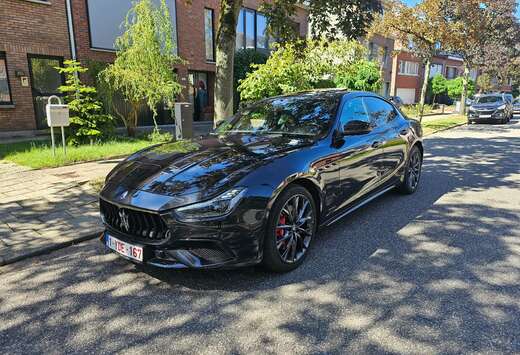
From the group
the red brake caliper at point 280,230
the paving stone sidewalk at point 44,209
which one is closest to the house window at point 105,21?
the paving stone sidewalk at point 44,209

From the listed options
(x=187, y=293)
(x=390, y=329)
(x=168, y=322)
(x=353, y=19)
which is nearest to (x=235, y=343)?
(x=168, y=322)

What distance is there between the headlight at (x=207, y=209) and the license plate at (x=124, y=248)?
18.4 inches

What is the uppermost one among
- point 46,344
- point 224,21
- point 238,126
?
point 224,21

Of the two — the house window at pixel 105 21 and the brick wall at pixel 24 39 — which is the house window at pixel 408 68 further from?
the brick wall at pixel 24 39

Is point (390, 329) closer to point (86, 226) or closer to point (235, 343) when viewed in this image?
point (235, 343)

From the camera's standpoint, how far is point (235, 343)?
247 cm

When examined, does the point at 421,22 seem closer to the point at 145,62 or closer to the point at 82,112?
the point at 145,62

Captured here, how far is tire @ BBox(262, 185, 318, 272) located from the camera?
124 inches

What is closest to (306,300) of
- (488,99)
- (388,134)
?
(388,134)

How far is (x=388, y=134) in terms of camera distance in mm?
5066

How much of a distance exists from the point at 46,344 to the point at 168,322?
30.4 inches

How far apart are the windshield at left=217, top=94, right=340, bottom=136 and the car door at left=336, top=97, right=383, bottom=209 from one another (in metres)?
0.20

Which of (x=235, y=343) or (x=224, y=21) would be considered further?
(x=224, y=21)

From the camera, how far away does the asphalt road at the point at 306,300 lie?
248 cm
